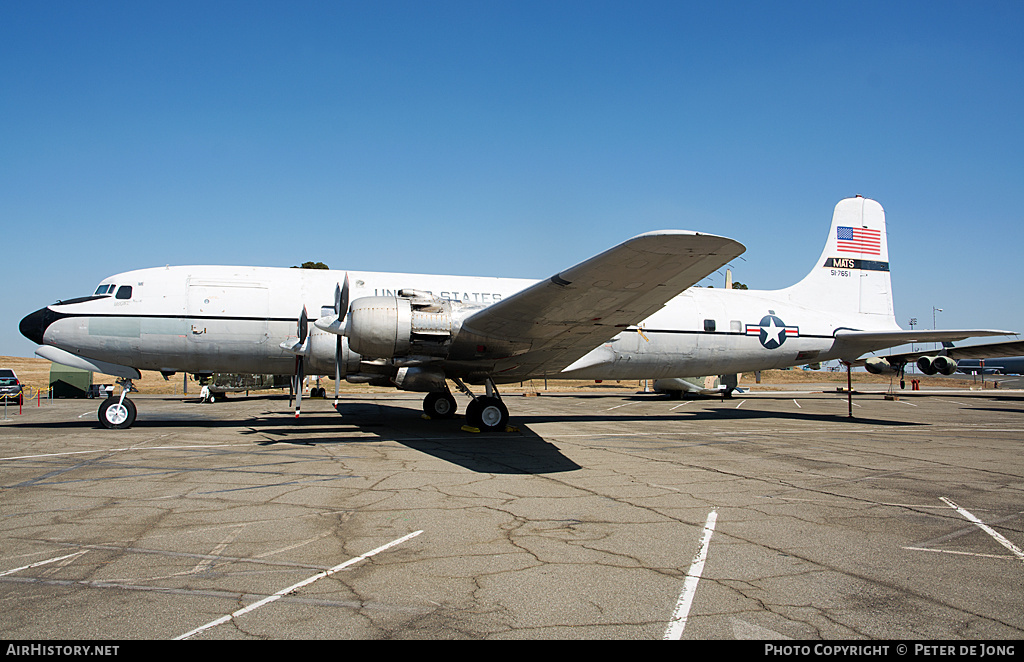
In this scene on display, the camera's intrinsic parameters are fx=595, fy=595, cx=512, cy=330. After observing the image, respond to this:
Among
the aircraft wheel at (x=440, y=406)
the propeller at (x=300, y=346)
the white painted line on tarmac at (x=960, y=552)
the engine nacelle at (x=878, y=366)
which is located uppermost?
the propeller at (x=300, y=346)

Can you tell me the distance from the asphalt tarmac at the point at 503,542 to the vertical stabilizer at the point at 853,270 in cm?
866

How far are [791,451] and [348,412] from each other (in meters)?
13.5

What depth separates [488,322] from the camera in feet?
38.5

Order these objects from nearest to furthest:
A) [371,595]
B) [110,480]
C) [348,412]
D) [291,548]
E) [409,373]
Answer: [371,595], [291,548], [110,480], [409,373], [348,412]

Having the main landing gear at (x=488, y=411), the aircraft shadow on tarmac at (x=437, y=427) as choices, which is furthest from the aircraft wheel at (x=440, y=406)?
the main landing gear at (x=488, y=411)

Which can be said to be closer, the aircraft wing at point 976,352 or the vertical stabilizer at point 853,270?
the vertical stabilizer at point 853,270

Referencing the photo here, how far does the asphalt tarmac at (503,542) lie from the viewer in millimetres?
3604

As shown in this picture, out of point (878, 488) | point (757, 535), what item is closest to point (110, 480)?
point (757, 535)

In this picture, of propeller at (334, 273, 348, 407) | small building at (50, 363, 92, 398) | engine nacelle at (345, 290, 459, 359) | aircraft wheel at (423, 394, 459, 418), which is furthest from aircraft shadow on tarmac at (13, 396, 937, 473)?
small building at (50, 363, 92, 398)

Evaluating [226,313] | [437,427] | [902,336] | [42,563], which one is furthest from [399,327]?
[902,336]

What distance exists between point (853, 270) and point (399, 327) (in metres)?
15.9

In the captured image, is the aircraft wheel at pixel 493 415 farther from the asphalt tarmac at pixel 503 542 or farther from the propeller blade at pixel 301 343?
the propeller blade at pixel 301 343
